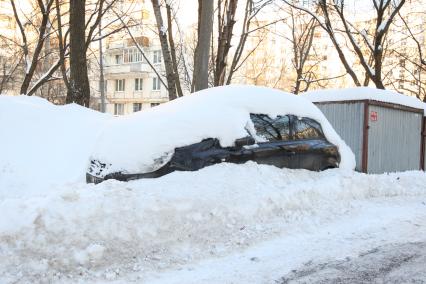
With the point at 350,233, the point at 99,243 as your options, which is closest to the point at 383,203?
the point at 350,233

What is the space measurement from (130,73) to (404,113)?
39735 mm

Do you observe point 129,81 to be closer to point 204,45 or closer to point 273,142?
point 204,45

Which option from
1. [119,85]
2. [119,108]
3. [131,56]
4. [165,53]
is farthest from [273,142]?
[119,108]

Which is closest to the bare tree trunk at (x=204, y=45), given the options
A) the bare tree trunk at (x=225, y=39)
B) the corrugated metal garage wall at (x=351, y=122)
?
the bare tree trunk at (x=225, y=39)

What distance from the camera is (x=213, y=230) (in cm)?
539

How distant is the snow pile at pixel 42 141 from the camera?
8727mm

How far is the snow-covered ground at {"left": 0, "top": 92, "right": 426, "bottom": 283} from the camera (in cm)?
434

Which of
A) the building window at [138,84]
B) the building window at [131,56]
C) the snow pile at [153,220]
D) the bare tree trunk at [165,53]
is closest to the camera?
the snow pile at [153,220]

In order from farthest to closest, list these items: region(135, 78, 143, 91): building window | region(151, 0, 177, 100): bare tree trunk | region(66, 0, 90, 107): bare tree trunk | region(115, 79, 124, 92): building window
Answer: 1. region(115, 79, 124, 92): building window
2. region(135, 78, 143, 91): building window
3. region(151, 0, 177, 100): bare tree trunk
4. region(66, 0, 90, 107): bare tree trunk

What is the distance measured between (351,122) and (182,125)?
6726 millimetres

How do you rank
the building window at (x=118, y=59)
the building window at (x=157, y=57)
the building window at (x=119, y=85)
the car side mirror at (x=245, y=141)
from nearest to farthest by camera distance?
the car side mirror at (x=245, y=141) → the building window at (x=157, y=57) → the building window at (x=118, y=59) → the building window at (x=119, y=85)

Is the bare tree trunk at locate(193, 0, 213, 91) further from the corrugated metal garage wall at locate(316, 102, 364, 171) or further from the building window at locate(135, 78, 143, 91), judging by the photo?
the building window at locate(135, 78, 143, 91)

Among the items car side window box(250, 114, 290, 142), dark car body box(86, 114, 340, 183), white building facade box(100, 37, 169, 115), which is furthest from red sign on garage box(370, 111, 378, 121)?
white building facade box(100, 37, 169, 115)

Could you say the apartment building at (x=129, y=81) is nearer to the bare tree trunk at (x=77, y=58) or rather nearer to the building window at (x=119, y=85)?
the building window at (x=119, y=85)
